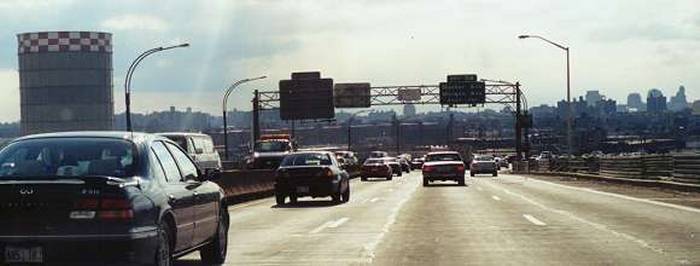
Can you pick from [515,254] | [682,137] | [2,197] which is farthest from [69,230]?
[682,137]

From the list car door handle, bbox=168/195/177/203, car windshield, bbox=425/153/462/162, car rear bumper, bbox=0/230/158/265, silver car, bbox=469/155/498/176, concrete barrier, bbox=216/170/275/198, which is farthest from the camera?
silver car, bbox=469/155/498/176

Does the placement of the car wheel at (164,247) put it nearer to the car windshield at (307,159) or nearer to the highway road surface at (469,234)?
the highway road surface at (469,234)

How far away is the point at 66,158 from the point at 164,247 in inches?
48.7

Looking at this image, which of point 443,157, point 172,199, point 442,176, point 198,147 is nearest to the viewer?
point 172,199

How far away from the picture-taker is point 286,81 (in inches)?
3282

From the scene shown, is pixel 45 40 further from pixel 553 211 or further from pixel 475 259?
pixel 475 259

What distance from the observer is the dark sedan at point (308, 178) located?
2708cm

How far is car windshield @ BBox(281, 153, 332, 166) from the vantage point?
27828mm

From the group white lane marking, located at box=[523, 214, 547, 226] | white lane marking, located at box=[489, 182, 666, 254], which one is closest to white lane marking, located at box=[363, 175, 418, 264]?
white lane marking, located at box=[523, 214, 547, 226]

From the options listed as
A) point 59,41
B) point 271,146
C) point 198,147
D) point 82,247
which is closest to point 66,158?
point 82,247

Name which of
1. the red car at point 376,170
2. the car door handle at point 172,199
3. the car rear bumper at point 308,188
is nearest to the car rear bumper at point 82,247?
the car door handle at point 172,199

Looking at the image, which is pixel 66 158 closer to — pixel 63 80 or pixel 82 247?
pixel 82 247

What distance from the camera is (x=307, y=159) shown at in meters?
28.0

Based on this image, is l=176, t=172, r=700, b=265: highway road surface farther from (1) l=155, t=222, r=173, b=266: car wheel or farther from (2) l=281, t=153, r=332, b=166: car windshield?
(1) l=155, t=222, r=173, b=266: car wheel
